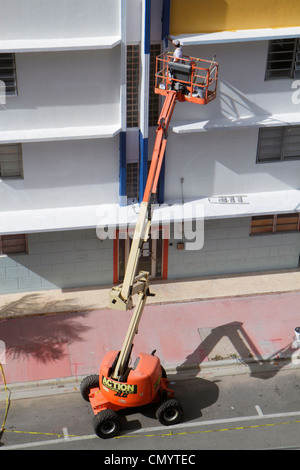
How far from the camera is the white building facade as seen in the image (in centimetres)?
2389

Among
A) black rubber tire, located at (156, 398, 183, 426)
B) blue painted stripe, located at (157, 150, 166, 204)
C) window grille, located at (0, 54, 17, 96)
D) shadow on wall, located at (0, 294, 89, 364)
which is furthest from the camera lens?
blue painted stripe, located at (157, 150, 166, 204)

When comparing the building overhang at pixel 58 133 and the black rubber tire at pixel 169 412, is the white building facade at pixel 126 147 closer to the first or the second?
the building overhang at pixel 58 133

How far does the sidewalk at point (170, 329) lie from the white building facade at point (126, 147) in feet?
3.56

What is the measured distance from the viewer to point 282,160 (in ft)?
91.5

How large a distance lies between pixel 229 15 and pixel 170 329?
1291cm

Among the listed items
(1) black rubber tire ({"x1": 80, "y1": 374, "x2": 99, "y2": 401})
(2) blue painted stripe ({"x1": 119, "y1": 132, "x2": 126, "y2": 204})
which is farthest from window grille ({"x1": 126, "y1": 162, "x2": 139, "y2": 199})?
(1) black rubber tire ({"x1": 80, "y1": 374, "x2": 99, "y2": 401})

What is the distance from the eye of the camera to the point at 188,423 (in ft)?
71.7

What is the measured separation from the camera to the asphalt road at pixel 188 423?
2089 cm

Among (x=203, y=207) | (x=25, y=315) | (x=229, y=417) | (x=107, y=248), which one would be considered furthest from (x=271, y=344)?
(x=25, y=315)

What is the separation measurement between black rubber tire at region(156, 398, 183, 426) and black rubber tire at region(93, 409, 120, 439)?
4.80 feet

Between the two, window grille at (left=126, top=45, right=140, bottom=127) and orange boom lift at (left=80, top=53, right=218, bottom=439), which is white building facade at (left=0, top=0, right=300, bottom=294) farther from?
orange boom lift at (left=80, top=53, right=218, bottom=439)

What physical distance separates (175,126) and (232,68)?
3.30m

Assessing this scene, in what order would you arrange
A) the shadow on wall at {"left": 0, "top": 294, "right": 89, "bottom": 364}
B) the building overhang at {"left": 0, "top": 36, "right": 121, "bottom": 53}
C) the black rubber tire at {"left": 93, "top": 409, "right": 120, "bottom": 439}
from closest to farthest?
the black rubber tire at {"left": 93, "top": 409, "right": 120, "bottom": 439}
the building overhang at {"left": 0, "top": 36, "right": 121, "bottom": 53}
the shadow on wall at {"left": 0, "top": 294, "right": 89, "bottom": 364}

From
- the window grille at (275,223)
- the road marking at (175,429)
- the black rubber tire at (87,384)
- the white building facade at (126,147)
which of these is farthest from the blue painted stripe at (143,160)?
the road marking at (175,429)
